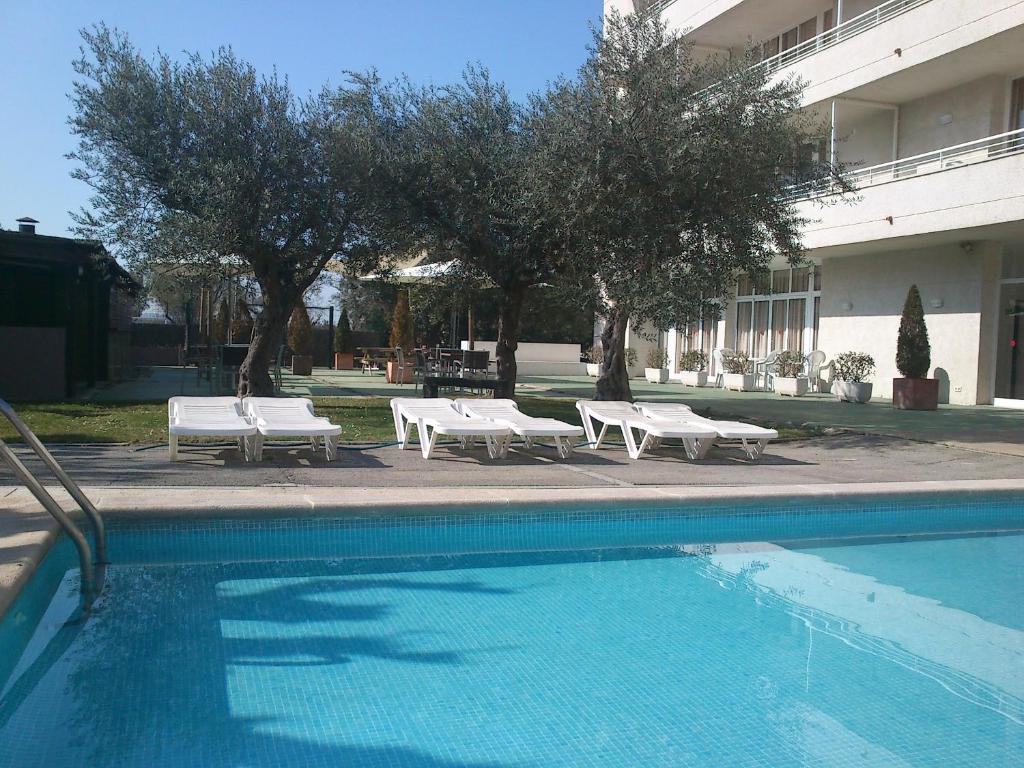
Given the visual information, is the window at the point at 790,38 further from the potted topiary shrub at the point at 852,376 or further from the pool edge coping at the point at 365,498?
the pool edge coping at the point at 365,498

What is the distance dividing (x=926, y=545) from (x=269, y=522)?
5.03 m

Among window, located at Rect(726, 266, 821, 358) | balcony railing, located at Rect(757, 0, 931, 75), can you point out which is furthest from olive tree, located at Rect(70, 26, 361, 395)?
window, located at Rect(726, 266, 821, 358)

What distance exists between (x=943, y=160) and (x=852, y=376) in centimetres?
465

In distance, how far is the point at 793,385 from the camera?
19.1 m

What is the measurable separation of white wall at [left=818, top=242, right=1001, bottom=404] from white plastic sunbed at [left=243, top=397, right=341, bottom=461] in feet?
45.2

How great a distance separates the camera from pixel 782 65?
20.8m

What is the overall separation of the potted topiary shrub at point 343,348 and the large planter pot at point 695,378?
32.8ft

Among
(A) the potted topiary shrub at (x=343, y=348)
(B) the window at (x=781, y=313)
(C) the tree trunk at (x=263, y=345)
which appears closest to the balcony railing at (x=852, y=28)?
(B) the window at (x=781, y=313)

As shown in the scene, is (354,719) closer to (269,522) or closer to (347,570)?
(347,570)

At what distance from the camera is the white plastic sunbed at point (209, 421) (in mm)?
7414

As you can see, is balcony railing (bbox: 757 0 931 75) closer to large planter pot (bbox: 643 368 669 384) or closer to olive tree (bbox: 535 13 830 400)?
olive tree (bbox: 535 13 830 400)

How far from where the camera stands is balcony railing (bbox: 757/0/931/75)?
1756cm

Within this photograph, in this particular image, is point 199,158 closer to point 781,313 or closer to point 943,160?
point 943,160

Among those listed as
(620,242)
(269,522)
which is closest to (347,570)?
(269,522)
